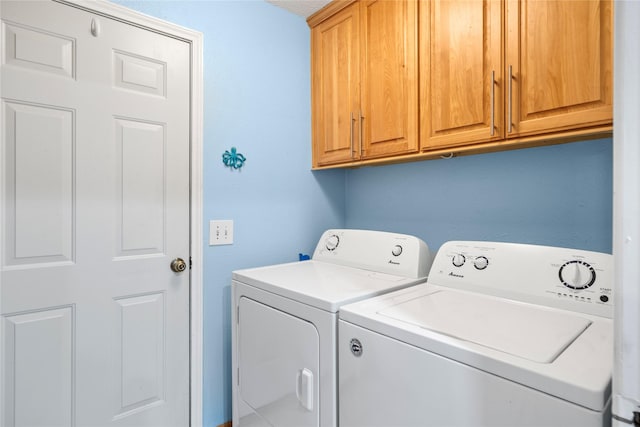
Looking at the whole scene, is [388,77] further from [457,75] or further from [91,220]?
[91,220]

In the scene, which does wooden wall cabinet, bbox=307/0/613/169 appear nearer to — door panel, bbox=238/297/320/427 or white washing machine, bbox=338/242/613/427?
white washing machine, bbox=338/242/613/427

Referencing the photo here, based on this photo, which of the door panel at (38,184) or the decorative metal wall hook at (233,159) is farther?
the decorative metal wall hook at (233,159)

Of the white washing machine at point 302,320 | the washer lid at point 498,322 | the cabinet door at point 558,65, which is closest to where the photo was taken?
the washer lid at point 498,322

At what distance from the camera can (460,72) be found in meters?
1.36

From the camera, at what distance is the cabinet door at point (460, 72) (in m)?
1.27

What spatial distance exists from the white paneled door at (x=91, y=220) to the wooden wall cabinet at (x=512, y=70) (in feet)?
4.02

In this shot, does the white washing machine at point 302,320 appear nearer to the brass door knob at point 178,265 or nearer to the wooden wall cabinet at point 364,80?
the brass door knob at point 178,265

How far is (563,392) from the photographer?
0.65 metres

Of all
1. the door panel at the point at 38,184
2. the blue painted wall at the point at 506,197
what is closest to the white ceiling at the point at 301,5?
the blue painted wall at the point at 506,197

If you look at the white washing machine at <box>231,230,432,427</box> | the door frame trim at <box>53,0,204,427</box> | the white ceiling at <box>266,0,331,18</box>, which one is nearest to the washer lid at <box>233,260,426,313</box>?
the white washing machine at <box>231,230,432,427</box>

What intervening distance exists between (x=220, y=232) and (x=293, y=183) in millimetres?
561

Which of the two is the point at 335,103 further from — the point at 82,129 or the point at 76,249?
the point at 76,249

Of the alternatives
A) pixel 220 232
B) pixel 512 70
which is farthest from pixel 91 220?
pixel 512 70

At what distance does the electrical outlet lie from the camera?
1763mm
